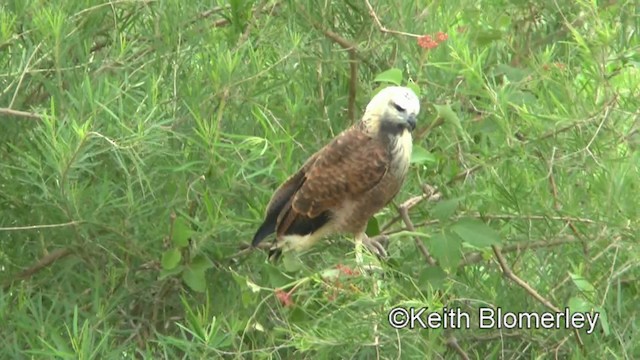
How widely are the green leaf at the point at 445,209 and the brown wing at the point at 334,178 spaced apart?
0.46 ft

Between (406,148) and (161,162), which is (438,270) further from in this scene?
(161,162)

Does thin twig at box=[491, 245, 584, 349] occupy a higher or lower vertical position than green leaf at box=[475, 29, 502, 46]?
lower

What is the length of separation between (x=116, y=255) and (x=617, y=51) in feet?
3.02

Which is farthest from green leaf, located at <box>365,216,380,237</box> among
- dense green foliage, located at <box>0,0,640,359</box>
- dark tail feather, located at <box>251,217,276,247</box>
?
dark tail feather, located at <box>251,217,276,247</box>

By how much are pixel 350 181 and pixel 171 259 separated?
0.35 m

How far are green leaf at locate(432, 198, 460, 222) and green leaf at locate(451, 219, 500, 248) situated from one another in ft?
0.07

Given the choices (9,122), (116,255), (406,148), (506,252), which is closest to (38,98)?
(9,122)

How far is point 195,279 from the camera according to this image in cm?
290

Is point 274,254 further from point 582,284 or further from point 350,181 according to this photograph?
point 582,284

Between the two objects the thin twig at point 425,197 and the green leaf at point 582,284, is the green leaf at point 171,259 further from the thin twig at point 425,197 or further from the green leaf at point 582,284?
the green leaf at point 582,284

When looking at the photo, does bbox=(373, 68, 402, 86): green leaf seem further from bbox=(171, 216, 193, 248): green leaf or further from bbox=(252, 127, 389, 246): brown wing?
bbox=(171, 216, 193, 248): green leaf

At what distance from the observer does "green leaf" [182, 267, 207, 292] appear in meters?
2.89

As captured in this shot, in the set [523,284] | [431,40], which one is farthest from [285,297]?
[431,40]

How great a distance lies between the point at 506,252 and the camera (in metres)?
3.02
